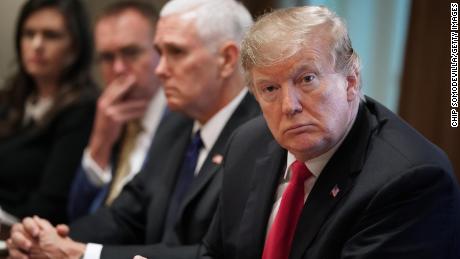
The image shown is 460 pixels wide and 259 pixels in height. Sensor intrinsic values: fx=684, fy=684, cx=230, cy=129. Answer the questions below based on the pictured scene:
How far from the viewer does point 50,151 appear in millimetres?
3389

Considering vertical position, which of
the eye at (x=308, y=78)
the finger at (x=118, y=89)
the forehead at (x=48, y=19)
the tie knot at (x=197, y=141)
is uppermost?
Result: the eye at (x=308, y=78)

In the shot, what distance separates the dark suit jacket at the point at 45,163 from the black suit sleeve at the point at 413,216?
1951 millimetres

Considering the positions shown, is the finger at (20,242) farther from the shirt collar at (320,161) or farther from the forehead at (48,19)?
the forehead at (48,19)

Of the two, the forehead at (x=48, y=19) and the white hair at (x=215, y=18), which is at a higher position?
the white hair at (x=215, y=18)

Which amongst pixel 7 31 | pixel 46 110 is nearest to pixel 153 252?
pixel 46 110

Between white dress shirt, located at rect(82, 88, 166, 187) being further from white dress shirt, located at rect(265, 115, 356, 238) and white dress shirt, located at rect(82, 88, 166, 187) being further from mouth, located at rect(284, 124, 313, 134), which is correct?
mouth, located at rect(284, 124, 313, 134)

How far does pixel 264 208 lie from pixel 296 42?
1.55 feet

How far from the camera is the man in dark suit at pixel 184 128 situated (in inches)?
92.0

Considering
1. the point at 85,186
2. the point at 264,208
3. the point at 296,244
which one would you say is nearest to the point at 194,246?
the point at 264,208

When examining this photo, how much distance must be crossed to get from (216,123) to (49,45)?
5.06 feet

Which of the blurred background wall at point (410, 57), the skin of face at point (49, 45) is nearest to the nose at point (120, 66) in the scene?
the skin of face at point (49, 45)

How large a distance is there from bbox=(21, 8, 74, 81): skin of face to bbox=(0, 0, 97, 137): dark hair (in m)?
0.03

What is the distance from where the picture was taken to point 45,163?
3.39 metres

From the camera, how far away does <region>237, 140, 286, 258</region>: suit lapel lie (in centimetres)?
182
